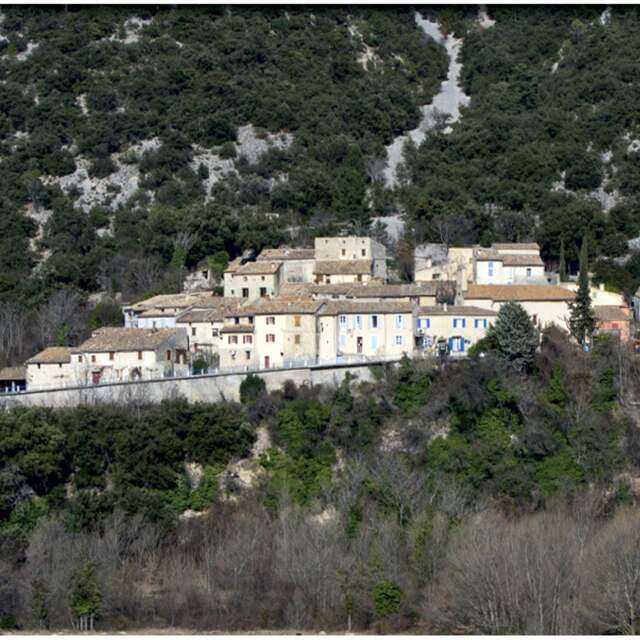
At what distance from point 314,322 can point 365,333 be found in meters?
1.73

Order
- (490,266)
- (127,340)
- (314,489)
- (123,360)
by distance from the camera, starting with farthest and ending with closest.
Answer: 1. (490,266)
2. (127,340)
3. (123,360)
4. (314,489)

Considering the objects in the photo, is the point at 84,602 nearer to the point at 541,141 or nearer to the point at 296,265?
the point at 296,265

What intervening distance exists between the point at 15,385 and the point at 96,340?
336cm

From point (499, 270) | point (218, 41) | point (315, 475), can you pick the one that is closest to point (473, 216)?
point (499, 270)

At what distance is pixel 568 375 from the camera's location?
55.3 m

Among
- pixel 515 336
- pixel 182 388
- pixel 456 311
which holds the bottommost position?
pixel 182 388

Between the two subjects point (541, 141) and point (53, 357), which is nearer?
point (53, 357)

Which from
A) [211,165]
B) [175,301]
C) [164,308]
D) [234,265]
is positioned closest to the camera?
[164,308]

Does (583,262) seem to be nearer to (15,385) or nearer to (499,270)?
(499,270)

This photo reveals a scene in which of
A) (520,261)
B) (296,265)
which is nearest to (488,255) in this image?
(520,261)

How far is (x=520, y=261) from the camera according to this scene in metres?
62.8

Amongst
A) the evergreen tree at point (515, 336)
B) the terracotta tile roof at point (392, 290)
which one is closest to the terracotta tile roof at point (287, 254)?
the terracotta tile roof at point (392, 290)

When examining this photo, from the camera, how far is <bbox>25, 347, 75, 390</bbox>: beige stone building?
55906 mm

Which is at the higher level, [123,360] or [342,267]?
[342,267]
